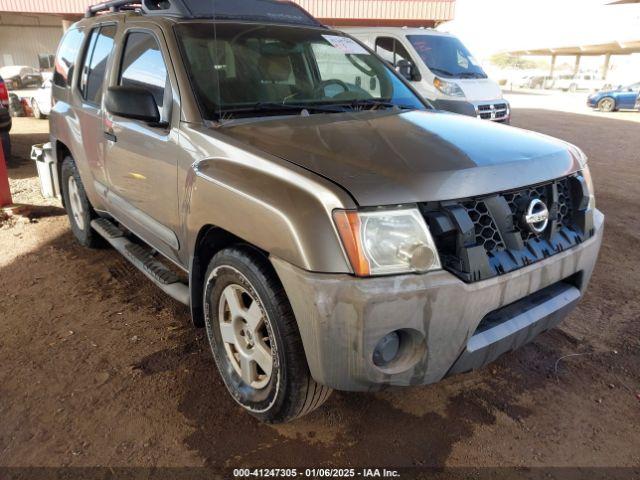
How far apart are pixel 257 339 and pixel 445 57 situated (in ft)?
27.9

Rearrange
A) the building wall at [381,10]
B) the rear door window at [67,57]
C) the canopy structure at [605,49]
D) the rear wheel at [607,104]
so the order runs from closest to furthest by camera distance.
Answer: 1. the rear door window at [67,57]
2. the building wall at [381,10]
3. the rear wheel at [607,104]
4. the canopy structure at [605,49]

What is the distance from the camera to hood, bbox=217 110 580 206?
1832 millimetres

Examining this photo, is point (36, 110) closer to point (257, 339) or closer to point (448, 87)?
point (448, 87)

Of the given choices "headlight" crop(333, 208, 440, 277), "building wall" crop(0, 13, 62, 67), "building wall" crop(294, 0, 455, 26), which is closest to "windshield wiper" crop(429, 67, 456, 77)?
"headlight" crop(333, 208, 440, 277)

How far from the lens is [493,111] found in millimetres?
8727

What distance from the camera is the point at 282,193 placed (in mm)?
1878

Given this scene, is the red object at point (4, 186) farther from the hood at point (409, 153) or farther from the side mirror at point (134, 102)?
the hood at point (409, 153)

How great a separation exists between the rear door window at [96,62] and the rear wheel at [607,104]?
21.2m

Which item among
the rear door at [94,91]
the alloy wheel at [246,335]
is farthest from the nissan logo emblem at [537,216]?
the rear door at [94,91]

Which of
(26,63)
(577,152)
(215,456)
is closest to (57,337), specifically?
(215,456)

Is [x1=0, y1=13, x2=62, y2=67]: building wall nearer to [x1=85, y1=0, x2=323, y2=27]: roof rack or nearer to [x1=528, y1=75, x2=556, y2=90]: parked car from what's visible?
[x1=85, y1=0, x2=323, y2=27]: roof rack

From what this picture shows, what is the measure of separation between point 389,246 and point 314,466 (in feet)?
3.37

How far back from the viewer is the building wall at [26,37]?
88.4ft

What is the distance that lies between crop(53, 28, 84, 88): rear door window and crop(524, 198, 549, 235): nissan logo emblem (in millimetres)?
3614
